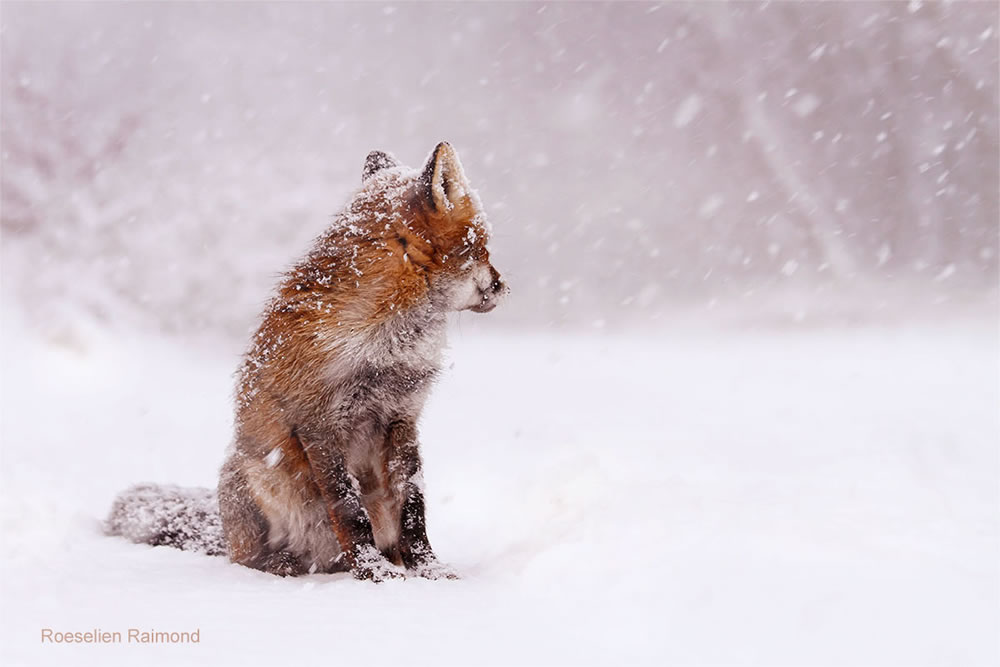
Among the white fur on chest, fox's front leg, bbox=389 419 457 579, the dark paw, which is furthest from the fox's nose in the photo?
the dark paw

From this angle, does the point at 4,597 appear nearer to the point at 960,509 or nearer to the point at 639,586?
the point at 639,586

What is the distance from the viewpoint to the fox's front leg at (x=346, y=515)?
3.55m

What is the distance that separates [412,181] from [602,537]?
188 cm

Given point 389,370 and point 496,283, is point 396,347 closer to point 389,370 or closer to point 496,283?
point 389,370

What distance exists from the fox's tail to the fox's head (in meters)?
1.94

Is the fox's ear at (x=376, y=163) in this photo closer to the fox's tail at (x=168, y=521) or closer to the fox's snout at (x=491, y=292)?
the fox's snout at (x=491, y=292)

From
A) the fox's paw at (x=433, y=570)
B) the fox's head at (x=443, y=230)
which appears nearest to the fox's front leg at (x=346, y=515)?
the fox's paw at (x=433, y=570)

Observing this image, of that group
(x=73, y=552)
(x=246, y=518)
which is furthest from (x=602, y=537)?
(x=73, y=552)

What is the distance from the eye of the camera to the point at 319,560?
→ 388cm

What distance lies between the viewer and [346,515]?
11.7 feet

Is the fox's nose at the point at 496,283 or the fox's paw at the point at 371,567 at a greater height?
the fox's nose at the point at 496,283

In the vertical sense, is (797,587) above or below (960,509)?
below

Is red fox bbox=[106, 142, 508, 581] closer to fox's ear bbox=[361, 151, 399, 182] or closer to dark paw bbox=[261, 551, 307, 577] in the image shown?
dark paw bbox=[261, 551, 307, 577]

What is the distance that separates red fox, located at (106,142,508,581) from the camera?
362 centimetres
